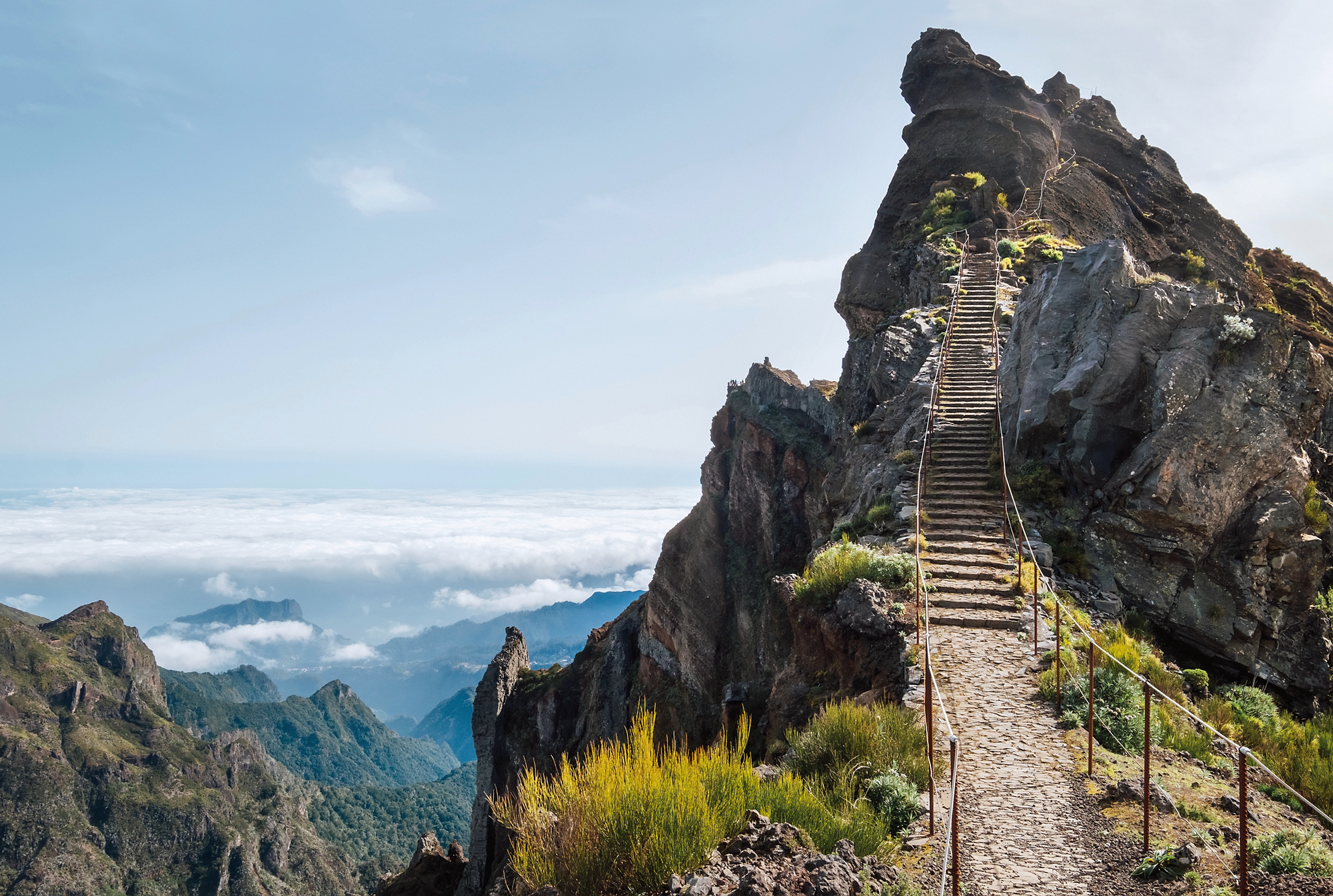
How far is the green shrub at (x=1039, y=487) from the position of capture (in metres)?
16.3

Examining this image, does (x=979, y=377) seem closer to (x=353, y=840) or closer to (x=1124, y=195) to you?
(x=1124, y=195)

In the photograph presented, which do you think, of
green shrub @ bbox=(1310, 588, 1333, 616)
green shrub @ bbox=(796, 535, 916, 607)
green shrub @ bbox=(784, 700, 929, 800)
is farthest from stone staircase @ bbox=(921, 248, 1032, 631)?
green shrub @ bbox=(1310, 588, 1333, 616)

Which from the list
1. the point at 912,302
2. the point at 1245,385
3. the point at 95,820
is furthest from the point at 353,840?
the point at 1245,385

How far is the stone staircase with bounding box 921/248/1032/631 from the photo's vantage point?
42.7ft

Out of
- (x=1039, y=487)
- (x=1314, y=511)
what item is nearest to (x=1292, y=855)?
(x=1039, y=487)

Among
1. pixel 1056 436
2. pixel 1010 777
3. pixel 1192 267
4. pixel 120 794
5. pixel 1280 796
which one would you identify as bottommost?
pixel 120 794

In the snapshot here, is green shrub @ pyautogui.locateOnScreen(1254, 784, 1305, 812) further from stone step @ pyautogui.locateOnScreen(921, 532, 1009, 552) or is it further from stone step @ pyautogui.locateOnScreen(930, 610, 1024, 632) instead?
stone step @ pyautogui.locateOnScreen(921, 532, 1009, 552)

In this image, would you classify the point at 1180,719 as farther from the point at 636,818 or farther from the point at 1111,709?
the point at 636,818

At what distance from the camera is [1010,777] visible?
26.4 feet

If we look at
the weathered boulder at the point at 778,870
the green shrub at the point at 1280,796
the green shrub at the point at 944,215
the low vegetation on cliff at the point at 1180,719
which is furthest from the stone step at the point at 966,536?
the green shrub at the point at 944,215

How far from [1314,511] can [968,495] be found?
6062mm

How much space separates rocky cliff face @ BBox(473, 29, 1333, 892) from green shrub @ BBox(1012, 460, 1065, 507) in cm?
22

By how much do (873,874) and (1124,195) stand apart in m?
44.0

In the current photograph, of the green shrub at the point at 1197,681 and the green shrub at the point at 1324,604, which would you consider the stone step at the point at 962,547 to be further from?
the green shrub at the point at 1324,604
